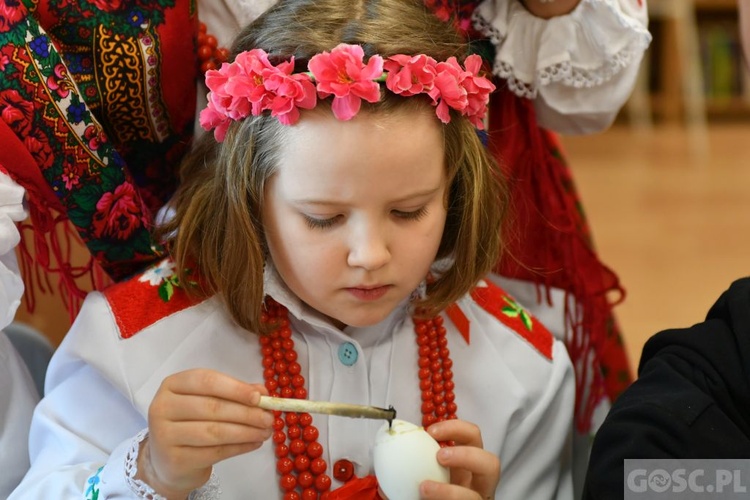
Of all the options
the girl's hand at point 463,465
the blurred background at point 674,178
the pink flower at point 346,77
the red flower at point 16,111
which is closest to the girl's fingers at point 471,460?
the girl's hand at point 463,465

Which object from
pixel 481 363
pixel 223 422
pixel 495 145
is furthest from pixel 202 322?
pixel 495 145

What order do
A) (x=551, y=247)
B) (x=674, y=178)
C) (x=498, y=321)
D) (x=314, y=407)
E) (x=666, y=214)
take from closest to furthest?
(x=314, y=407)
(x=498, y=321)
(x=551, y=247)
(x=666, y=214)
(x=674, y=178)

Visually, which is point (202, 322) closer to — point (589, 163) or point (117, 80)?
point (117, 80)

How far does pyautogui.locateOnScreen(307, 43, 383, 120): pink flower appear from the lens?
36.4 inches

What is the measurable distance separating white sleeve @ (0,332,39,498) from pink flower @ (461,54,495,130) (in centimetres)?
56

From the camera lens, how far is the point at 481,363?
1.14 metres

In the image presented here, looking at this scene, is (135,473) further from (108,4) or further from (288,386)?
(108,4)

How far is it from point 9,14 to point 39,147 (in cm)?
13

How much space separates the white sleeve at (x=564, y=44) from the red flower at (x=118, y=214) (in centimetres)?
45

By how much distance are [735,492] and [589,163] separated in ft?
9.82

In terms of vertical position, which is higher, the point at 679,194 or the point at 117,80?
the point at 117,80

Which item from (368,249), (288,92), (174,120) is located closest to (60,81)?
(174,120)

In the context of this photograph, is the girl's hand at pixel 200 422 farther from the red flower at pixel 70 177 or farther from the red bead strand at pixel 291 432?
the red flower at pixel 70 177

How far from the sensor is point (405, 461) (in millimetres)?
918
